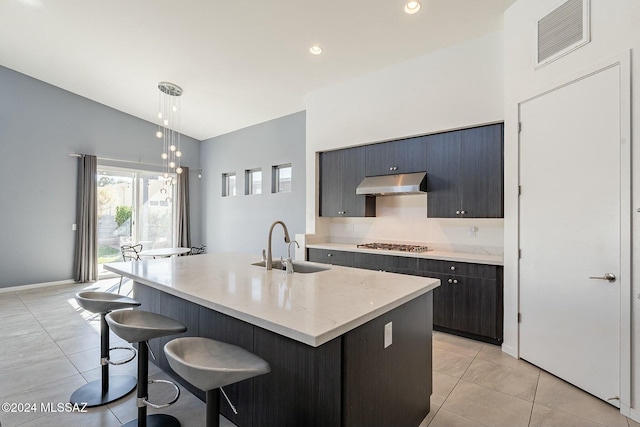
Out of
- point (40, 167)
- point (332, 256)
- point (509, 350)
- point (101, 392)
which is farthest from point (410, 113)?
point (40, 167)

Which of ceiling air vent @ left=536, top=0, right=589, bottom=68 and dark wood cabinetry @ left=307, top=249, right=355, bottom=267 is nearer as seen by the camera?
ceiling air vent @ left=536, top=0, right=589, bottom=68

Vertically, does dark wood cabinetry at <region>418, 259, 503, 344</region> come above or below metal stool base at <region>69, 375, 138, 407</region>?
above

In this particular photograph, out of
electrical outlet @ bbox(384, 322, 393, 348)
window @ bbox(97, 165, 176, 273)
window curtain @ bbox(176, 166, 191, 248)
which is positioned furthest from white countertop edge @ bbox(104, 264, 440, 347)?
window curtain @ bbox(176, 166, 191, 248)

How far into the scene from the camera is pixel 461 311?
3.21m

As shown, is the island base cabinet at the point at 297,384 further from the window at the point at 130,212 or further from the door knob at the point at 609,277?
the window at the point at 130,212

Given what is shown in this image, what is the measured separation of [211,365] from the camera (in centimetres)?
130

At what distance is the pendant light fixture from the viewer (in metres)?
5.04

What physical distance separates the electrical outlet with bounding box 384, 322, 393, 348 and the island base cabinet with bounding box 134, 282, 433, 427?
0.02 meters

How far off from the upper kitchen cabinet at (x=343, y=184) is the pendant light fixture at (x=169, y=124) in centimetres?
223

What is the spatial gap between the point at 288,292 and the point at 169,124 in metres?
6.28

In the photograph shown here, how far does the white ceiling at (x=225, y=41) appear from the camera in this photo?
10.1 feet

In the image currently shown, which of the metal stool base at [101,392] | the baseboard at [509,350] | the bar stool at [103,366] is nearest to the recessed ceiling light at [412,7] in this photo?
the baseboard at [509,350]

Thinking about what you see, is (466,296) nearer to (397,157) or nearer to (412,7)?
(397,157)

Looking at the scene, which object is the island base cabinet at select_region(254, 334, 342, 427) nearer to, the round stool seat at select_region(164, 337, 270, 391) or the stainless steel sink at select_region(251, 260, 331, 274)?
the round stool seat at select_region(164, 337, 270, 391)
